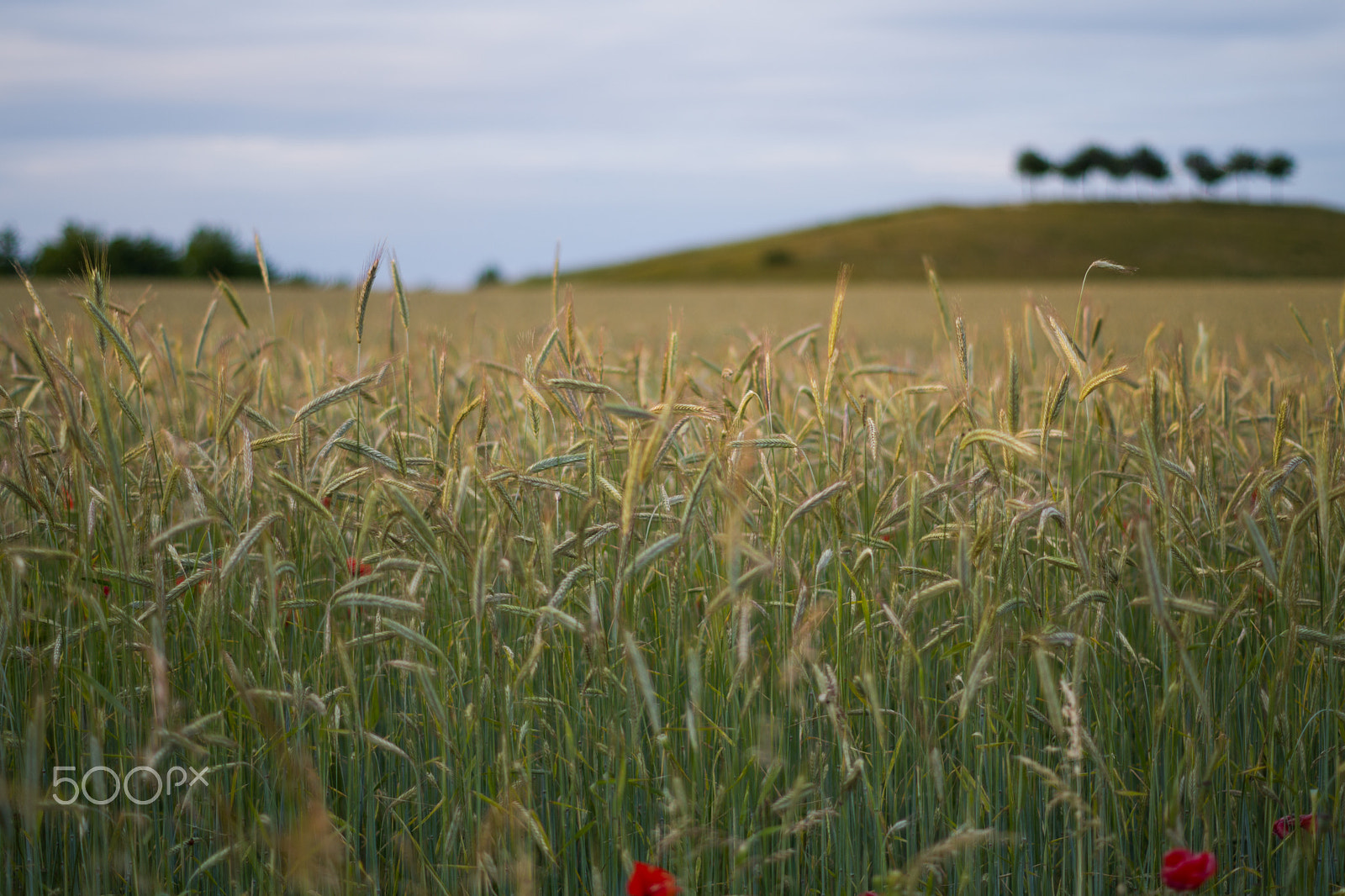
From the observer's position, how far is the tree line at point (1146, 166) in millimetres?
64250

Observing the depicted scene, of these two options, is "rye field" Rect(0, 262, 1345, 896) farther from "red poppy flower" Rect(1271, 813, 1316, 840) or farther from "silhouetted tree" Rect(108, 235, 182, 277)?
"silhouetted tree" Rect(108, 235, 182, 277)

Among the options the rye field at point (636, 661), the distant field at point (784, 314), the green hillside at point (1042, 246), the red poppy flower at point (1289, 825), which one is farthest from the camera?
the green hillside at point (1042, 246)

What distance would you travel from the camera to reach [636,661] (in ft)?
3.83

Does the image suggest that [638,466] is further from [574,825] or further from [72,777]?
[72,777]

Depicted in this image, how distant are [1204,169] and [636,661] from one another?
77.1 meters

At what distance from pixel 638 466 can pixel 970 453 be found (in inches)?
49.4

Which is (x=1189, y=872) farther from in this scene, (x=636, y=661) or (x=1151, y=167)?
(x=1151, y=167)

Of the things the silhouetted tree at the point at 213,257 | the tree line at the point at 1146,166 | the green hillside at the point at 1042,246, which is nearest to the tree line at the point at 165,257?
the silhouetted tree at the point at 213,257

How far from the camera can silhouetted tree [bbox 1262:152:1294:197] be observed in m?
65.2

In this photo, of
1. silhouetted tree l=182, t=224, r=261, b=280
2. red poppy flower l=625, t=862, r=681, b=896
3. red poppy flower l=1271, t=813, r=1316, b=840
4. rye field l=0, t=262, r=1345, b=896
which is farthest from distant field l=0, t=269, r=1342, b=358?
silhouetted tree l=182, t=224, r=261, b=280

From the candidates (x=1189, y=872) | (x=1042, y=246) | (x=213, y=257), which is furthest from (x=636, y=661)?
(x=1042, y=246)

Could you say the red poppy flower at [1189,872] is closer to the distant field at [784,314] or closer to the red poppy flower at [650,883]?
the red poppy flower at [650,883]

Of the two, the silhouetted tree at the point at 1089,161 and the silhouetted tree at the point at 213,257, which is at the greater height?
the silhouetted tree at the point at 1089,161

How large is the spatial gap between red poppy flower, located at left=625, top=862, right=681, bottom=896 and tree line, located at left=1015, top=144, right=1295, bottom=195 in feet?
251
